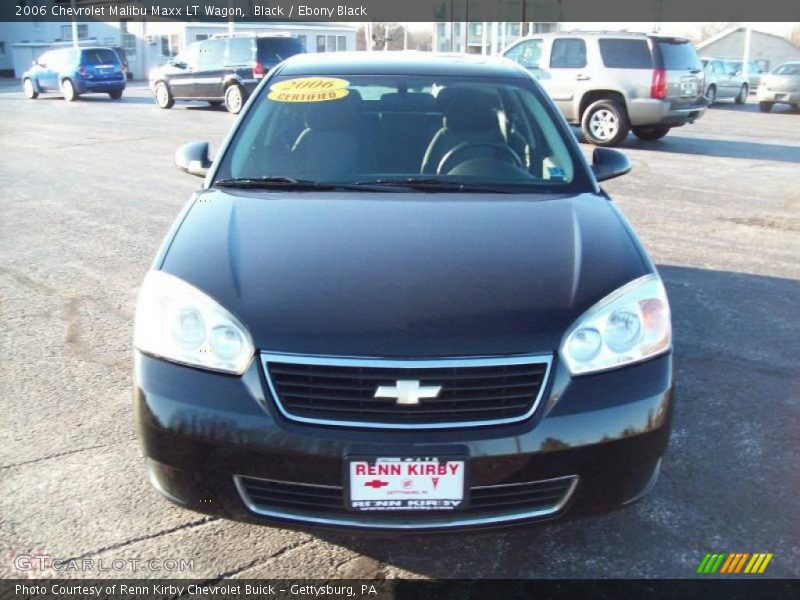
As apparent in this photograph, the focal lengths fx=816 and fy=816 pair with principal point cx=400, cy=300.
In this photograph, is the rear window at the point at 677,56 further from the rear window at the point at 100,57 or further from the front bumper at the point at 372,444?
the rear window at the point at 100,57

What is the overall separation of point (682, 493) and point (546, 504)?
93cm

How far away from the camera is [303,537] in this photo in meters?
2.82

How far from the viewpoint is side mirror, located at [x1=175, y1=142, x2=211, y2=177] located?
4.14 m

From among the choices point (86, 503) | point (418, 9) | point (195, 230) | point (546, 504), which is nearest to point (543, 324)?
point (546, 504)

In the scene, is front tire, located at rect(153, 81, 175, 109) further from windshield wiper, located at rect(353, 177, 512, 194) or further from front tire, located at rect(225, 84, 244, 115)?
windshield wiper, located at rect(353, 177, 512, 194)

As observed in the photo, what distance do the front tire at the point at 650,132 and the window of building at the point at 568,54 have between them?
5.17 feet

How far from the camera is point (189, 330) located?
8.29ft

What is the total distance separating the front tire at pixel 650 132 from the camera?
14665 millimetres

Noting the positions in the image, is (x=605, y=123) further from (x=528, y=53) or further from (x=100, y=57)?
(x=100, y=57)

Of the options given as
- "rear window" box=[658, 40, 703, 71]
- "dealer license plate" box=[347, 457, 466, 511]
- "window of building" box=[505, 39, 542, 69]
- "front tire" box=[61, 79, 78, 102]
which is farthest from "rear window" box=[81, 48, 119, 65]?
"dealer license plate" box=[347, 457, 466, 511]

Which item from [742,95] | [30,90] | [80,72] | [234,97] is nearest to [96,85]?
[80,72]

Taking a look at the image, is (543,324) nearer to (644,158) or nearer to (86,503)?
(86,503)

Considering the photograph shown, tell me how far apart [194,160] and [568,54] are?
37.9 feet

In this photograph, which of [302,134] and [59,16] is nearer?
[302,134]
